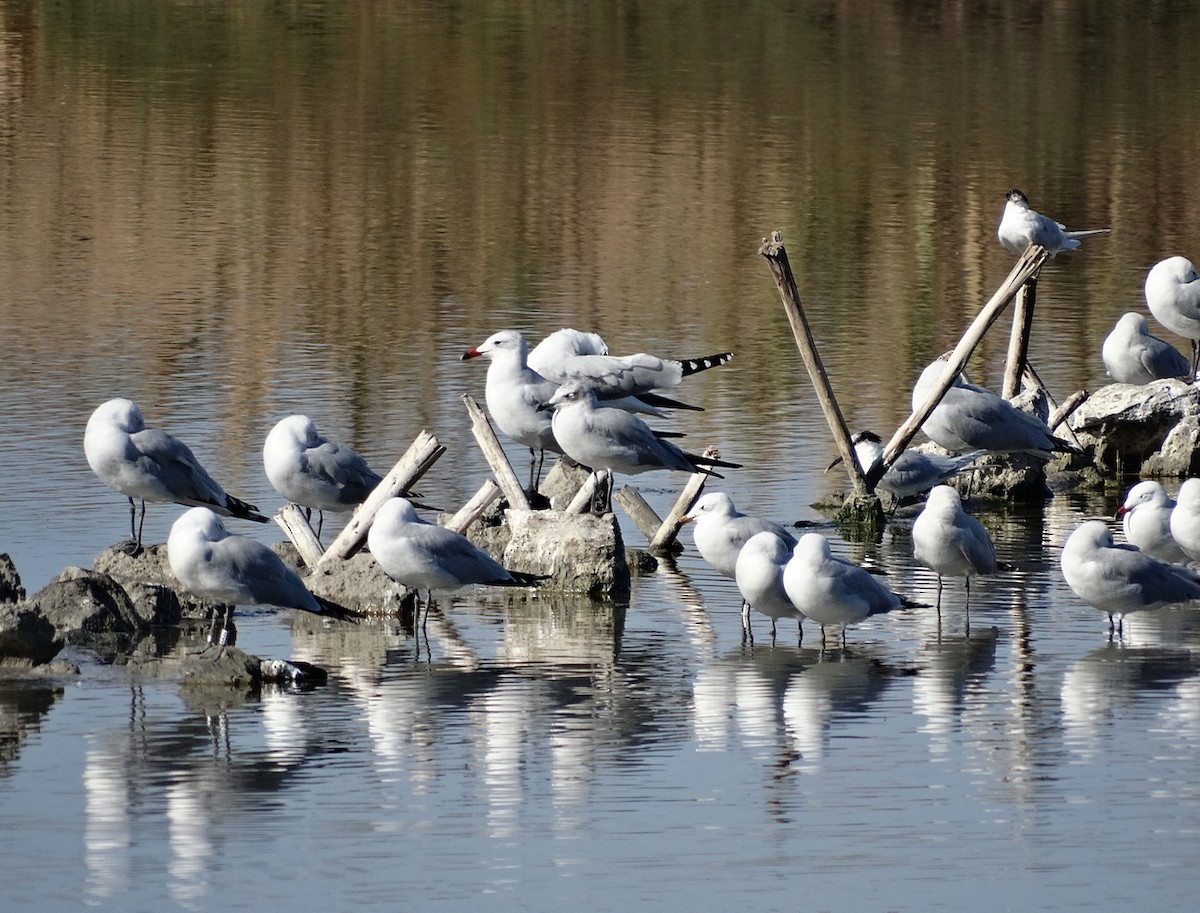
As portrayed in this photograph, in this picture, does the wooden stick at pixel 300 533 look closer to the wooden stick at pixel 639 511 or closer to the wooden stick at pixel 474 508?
the wooden stick at pixel 474 508

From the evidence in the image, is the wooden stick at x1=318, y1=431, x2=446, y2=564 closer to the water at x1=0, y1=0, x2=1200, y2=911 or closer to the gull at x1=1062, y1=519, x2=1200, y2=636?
the water at x1=0, y1=0, x2=1200, y2=911

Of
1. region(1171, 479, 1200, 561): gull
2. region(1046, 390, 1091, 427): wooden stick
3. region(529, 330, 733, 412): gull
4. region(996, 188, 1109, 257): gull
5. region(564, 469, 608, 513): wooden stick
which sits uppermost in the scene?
region(996, 188, 1109, 257): gull

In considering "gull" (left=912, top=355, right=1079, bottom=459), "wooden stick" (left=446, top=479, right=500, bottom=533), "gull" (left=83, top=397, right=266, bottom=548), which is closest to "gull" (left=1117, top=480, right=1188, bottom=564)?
"gull" (left=912, top=355, right=1079, bottom=459)

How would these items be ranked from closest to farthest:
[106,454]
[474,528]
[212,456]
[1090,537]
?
[1090,537] < [106,454] < [474,528] < [212,456]

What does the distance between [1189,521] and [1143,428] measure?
12.6 ft

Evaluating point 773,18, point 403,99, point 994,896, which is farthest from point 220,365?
point 773,18

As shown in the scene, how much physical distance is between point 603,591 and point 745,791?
3.11 meters

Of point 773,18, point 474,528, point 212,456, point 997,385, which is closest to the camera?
point 474,528

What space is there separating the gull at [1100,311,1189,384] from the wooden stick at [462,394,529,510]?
4.77 meters

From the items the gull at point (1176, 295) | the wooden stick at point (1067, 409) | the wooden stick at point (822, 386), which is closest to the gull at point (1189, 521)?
the wooden stick at point (822, 386)

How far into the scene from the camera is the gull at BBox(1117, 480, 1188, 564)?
1128 centimetres

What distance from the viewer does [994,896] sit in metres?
7.30

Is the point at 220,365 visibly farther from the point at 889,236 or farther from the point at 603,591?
the point at 889,236

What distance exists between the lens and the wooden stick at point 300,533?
11.3 metres
